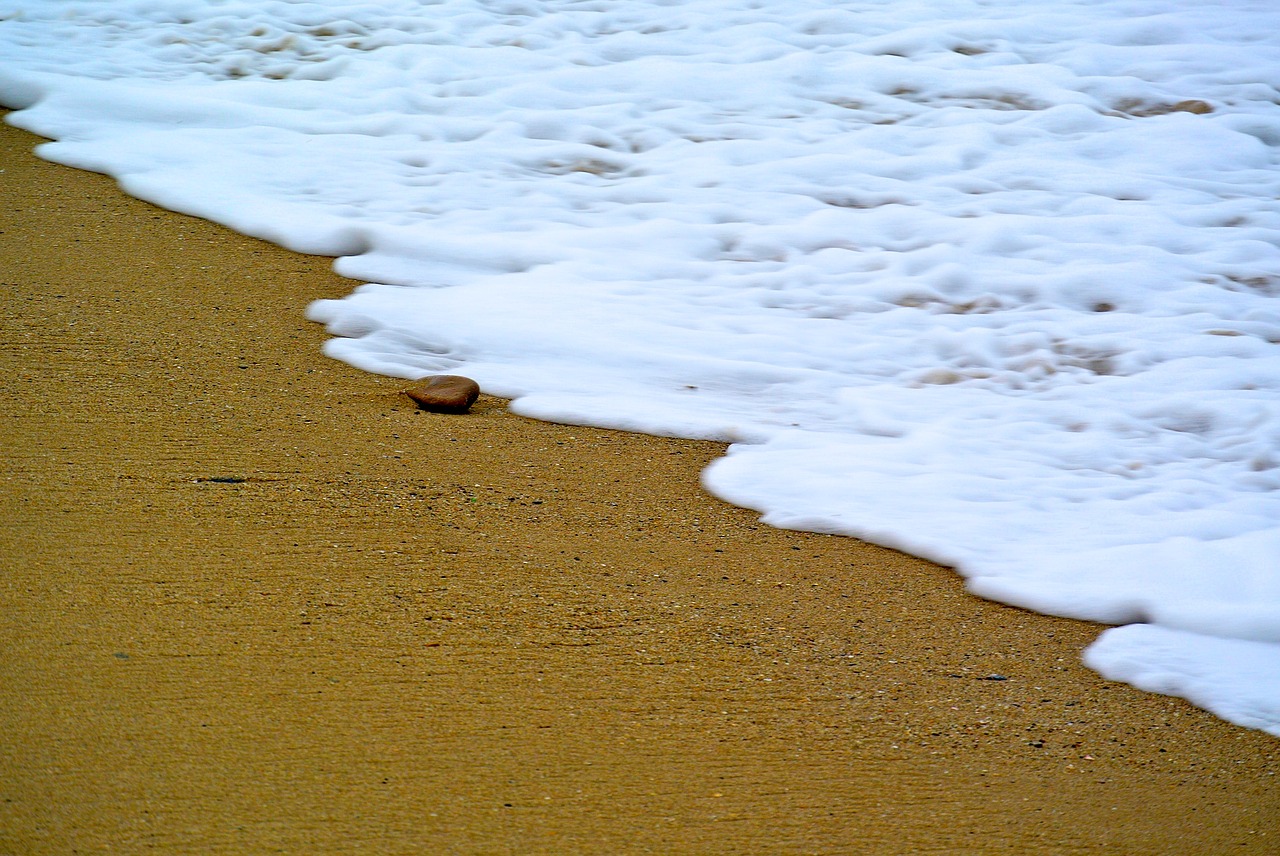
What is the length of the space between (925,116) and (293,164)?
276cm

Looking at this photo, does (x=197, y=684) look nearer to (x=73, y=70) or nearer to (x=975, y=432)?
(x=975, y=432)

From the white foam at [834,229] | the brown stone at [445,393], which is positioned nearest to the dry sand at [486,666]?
the brown stone at [445,393]

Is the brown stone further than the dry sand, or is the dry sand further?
the brown stone

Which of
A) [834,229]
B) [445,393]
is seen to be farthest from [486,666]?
[834,229]

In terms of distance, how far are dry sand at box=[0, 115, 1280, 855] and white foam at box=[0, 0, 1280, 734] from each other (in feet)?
0.76

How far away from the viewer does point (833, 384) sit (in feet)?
9.41

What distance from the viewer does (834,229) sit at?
386 cm

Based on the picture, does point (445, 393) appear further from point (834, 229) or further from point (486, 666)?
point (834, 229)

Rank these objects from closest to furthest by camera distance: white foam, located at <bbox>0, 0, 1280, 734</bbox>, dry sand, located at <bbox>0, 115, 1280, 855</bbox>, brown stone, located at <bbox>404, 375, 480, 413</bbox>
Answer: dry sand, located at <bbox>0, 115, 1280, 855</bbox>
white foam, located at <bbox>0, 0, 1280, 734</bbox>
brown stone, located at <bbox>404, 375, 480, 413</bbox>

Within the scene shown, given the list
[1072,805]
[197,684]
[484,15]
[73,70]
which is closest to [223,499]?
[197,684]

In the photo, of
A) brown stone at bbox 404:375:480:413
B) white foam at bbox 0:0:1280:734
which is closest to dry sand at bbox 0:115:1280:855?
brown stone at bbox 404:375:480:413

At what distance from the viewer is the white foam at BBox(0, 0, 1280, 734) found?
2283 mm

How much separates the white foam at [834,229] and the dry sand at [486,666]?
0.23 m

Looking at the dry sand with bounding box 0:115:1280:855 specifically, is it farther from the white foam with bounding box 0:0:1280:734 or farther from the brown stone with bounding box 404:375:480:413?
the white foam with bounding box 0:0:1280:734
